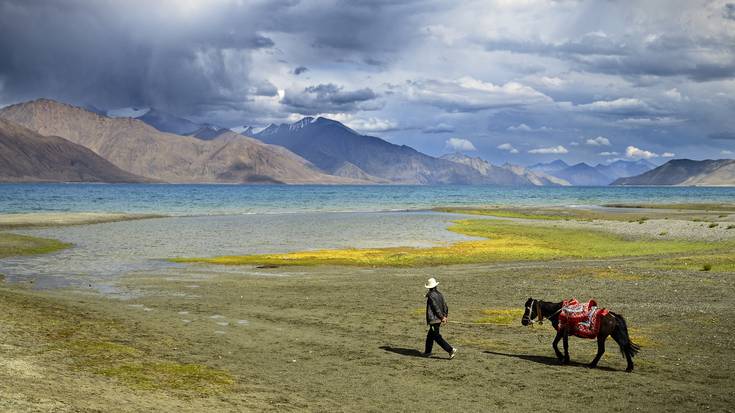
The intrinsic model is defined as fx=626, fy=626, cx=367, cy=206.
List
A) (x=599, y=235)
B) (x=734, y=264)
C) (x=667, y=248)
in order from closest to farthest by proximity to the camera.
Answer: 1. (x=734, y=264)
2. (x=667, y=248)
3. (x=599, y=235)

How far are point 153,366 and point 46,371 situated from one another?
7.99 feet

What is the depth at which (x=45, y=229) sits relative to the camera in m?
64.8

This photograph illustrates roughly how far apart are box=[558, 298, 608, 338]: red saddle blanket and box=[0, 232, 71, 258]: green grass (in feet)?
129

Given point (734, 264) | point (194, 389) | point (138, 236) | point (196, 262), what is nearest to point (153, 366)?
point (194, 389)

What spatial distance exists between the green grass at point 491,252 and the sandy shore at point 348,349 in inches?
428

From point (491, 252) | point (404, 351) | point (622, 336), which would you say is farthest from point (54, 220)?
point (622, 336)

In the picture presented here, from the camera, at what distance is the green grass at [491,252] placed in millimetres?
41688

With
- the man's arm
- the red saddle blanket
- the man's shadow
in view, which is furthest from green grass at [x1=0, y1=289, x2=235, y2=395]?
the red saddle blanket

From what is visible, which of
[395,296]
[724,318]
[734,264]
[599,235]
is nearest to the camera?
[724,318]

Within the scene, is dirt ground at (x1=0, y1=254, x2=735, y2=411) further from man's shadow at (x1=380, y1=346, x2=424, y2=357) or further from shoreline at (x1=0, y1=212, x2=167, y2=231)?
shoreline at (x1=0, y1=212, x2=167, y2=231)

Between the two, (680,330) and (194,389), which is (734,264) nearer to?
(680,330)

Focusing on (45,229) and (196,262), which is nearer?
(196,262)

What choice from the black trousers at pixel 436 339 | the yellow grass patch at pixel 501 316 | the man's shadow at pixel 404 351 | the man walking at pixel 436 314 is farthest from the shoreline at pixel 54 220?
the man walking at pixel 436 314

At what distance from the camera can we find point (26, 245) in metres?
47.8
